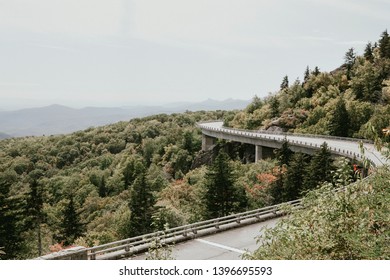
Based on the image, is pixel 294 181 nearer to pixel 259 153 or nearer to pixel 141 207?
pixel 141 207

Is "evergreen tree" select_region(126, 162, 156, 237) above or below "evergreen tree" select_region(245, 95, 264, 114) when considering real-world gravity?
below

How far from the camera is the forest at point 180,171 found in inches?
1679

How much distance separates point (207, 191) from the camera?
45.2 metres

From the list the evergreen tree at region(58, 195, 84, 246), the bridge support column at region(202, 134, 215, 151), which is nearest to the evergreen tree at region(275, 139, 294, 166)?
the evergreen tree at region(58, 195, 84, 246)

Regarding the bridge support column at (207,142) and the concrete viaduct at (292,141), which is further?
the bridge support column at (207,142)

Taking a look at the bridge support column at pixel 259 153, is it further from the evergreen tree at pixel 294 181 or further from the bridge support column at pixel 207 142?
the evergreen tree at pixel 294 181

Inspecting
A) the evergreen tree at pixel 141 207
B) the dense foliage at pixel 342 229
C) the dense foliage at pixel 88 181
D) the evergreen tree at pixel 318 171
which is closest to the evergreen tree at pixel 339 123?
the evergreen tree at pixel 318 171

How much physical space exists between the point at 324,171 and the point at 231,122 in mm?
61344

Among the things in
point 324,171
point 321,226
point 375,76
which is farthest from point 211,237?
point 375,76

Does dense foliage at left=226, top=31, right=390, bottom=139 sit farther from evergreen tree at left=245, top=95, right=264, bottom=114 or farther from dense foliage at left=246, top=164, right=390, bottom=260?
dense foliage at left=246, top=164, right=390, bottom=260

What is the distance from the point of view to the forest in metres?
42.7

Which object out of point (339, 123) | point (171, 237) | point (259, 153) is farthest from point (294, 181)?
point (259, 153)
